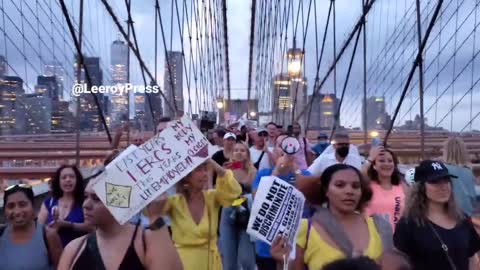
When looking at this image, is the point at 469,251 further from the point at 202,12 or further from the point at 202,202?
the point at 202,12

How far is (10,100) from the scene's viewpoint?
887 cm

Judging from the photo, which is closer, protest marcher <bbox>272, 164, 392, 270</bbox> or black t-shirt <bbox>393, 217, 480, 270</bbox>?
protest marcher <bbox>272, 164, 392, 270</bbox>

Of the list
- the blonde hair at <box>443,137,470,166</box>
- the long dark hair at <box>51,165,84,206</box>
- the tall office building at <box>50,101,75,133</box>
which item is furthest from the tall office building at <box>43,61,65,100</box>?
the blonde hair at <box>443,137,470,166</box>

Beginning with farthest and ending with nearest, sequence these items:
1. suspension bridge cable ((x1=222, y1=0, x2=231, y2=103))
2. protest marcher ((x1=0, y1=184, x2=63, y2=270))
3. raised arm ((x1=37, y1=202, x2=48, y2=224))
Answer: suspension bridge cable ((x1=222, y1=0, x2=231, y2=103)) → raised arm ((x1=37, y1=202, x2=48, y2=224)) → protest marcher ((x1=0, y1=184, x2=63, y2=270))

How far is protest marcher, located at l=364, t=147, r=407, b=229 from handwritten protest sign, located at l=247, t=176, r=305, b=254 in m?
0.89

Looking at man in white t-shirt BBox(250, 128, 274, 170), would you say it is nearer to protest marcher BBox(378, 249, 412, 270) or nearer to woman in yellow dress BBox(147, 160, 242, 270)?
woman in yellow dress BBox(147, 160, 242, 270)

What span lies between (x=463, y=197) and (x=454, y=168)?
176mm

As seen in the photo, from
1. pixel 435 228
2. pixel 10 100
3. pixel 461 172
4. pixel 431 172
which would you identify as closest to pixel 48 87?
pixel 10 100

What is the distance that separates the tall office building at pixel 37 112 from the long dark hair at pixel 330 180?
7.47 metres

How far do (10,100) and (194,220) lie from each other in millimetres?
6392

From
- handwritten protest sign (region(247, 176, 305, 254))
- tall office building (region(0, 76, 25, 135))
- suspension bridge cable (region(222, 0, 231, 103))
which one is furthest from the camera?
suspension bridge cable (region(222, 0, 231, 103))

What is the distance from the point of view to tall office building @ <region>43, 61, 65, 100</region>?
12.0 m

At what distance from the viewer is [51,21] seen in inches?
432

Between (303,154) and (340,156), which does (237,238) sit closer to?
(340,156)
